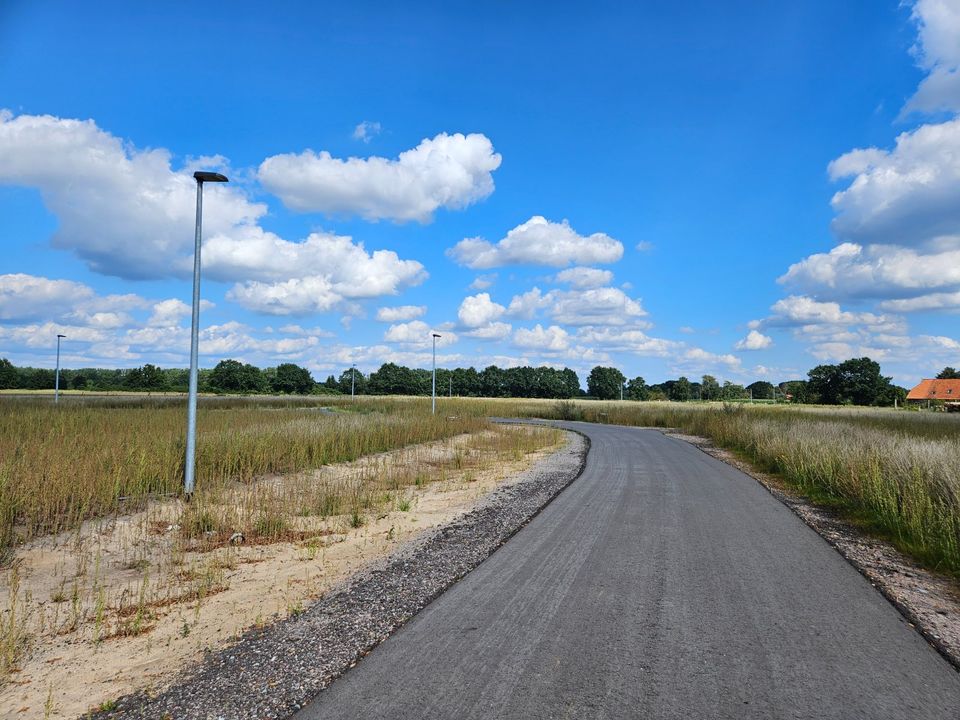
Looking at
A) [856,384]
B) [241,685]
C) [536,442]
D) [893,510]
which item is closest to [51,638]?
[241,685]

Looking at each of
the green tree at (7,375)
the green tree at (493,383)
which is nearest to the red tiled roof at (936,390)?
the green tree at (493,383)

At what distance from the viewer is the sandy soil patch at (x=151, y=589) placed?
398 centimetres

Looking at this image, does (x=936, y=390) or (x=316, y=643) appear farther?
(x=936, y=390)

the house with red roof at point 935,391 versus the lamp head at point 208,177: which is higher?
the lamp head at point 208,177

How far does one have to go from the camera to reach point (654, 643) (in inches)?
167

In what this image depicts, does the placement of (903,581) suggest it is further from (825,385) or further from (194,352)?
(825,385)

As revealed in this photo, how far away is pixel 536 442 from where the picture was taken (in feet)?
75.8

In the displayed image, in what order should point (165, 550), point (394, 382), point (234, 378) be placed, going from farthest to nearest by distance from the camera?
point (394, 382), point (234, 378), point (165, 550)

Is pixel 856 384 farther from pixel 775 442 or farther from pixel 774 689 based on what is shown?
pixel 774 689

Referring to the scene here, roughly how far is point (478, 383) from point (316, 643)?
126413mm

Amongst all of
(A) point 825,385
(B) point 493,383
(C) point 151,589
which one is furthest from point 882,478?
(B) point 493,383

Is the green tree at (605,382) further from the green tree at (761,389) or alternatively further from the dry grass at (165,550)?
the dry grass at (165,550)

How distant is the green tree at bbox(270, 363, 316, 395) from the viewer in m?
117

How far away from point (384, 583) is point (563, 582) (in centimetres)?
185
